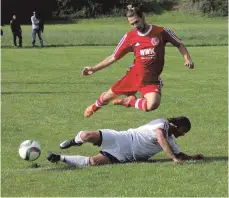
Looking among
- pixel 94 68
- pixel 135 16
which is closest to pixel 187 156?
pixel 94 68

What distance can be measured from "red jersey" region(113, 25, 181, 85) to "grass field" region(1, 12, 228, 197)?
4.77ft

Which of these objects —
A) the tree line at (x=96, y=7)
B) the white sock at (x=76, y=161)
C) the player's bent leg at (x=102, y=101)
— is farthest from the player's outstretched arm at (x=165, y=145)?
the tree line at (x=96, y=7)

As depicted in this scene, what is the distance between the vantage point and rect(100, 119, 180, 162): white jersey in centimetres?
925

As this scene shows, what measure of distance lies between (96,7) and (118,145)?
2952 inches

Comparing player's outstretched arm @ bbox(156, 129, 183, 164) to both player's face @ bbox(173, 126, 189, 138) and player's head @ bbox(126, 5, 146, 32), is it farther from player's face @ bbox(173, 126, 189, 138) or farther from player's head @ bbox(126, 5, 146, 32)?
player's head @ bbox(126, 5, 146, 32)

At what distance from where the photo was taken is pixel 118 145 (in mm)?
9250

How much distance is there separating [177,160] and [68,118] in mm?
5383

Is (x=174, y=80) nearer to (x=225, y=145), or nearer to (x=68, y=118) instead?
(x=68, y=118)

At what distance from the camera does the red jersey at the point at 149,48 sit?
10375 millimetres

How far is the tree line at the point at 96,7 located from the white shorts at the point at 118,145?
229ft

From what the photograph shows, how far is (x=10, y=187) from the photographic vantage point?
781 cm

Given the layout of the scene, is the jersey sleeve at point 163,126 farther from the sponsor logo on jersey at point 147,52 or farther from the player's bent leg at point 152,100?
the sponsor logo on jersey at point 147,52

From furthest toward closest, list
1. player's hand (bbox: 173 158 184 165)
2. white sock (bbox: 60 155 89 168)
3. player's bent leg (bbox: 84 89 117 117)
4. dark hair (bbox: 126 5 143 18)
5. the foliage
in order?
the foliage → player's bent leg (bbox: 84 89 117 117) → dark hair (bbox: 126 5 143 18) → white sock (bbox: 60 155 89 168) → player's hand (bbox: 173 158 184 165)

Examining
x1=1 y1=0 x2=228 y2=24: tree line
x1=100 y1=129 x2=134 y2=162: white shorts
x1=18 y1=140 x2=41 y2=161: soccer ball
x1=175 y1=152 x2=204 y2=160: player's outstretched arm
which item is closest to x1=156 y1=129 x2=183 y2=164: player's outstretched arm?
x1=175 y1=152 x2=204 y2=160: player's outstretched arm
